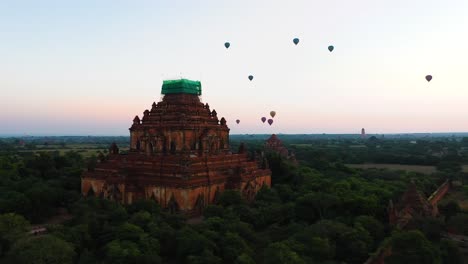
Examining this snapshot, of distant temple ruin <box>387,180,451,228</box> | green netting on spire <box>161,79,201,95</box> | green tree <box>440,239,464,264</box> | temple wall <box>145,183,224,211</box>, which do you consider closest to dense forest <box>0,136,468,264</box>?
green tree <box>440,239,464,264</box>

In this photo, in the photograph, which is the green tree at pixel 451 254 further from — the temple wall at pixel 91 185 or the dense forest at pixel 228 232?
the temple wall at pixel 91 185

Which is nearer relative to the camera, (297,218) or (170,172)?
(297,218)

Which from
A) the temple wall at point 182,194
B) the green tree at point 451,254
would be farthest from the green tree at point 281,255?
the temple wall at point 182,194

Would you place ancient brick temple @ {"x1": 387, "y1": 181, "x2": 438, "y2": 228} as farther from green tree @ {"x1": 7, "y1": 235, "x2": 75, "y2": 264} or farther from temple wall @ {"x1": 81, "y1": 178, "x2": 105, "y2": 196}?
temple wall @ {"x1": 81, "y1": 178, "x2": 105, "y2": 196}

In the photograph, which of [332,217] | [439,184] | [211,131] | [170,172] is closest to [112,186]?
[170,172]

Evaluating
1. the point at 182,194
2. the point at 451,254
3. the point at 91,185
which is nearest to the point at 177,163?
the point at 182,194

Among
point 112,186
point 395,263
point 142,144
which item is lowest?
point 395,263

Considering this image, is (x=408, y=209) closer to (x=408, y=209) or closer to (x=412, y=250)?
(x=408, y=209)

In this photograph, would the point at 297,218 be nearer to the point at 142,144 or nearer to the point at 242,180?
the point at 242,180
